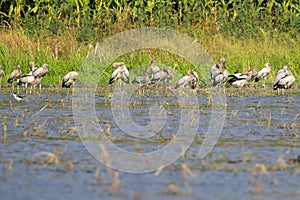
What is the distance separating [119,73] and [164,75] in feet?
3.48

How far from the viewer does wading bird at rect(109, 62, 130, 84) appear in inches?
667

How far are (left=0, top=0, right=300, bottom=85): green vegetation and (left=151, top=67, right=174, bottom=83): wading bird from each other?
0.70 meters

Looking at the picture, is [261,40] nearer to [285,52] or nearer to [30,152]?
[285,52]

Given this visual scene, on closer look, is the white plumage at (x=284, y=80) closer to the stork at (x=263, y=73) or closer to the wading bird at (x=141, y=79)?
the stork at (x=263, y=73)

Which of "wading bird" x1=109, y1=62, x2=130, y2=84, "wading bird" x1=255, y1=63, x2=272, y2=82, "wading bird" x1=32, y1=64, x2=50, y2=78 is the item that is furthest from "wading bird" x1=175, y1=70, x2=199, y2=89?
"wading bird" x1=32, y1=64, x2=50, y2=78

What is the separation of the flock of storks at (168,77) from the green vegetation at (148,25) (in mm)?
831

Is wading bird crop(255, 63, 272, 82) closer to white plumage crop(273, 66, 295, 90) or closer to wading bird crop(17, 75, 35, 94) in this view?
white plumage crop(273, 66, 295, 90)

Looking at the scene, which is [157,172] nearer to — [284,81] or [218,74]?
[284,81]

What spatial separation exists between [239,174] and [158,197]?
47.3 inches

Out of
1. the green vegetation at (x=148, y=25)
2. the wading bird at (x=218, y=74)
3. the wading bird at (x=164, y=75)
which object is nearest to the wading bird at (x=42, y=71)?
the green vegetation at (x=148, y=25)

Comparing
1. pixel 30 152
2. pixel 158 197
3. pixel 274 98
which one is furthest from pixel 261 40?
pixel 158 197

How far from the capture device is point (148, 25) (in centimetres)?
2083

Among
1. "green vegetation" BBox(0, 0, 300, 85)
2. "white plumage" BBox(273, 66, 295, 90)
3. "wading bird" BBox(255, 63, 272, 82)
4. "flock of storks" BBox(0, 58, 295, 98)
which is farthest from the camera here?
"green vegetation" BBox(0, 0, 300, 85)

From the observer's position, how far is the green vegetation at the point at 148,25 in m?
18.7
